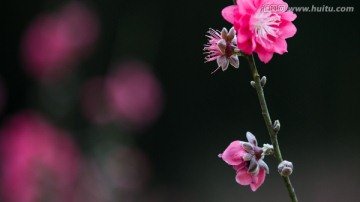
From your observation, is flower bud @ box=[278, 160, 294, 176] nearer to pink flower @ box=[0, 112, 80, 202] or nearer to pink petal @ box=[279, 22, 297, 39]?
pink petal @ box=[279, 22, 297, 39]

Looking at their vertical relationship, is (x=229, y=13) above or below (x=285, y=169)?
above

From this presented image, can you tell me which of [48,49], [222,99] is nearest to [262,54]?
[48,49]

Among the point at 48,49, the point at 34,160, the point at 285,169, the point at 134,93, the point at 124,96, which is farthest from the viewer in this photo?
the point at 134,93

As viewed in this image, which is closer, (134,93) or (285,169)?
(285,169)

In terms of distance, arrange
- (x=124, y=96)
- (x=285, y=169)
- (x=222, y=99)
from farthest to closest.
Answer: (x=222, y=99), (x=124, y=96), (x=285, y=169)

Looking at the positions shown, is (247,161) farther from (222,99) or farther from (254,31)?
(222,99)

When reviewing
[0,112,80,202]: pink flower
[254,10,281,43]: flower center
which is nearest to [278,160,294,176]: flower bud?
[254,10,281,43]: flower center

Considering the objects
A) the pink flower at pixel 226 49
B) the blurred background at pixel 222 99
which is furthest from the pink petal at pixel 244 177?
the blurred background at pixel 222 99
